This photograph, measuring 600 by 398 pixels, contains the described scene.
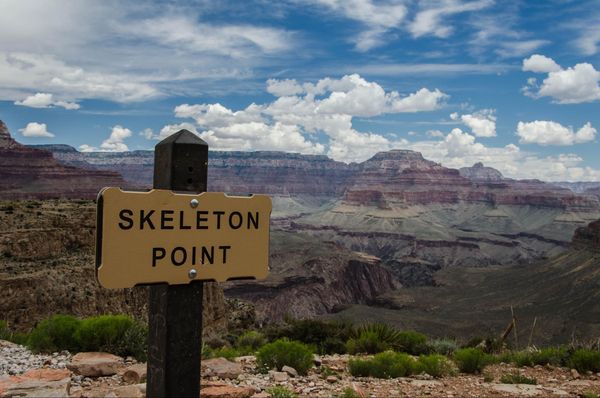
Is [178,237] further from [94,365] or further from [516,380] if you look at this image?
[516,380]

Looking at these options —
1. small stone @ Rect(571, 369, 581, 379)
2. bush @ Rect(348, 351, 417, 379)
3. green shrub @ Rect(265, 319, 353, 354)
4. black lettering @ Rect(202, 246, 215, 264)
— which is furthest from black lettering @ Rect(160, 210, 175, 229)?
green shrub @ Rect(265, 319, 353, 354)

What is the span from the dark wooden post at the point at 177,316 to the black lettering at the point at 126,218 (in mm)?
337

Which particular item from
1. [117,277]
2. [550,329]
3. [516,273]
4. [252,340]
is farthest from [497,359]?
[516,273]

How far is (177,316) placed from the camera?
3.35m

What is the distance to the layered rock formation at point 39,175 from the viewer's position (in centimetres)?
12838

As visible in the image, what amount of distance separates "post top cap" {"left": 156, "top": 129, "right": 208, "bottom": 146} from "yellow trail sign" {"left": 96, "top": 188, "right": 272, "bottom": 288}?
1.14 feet

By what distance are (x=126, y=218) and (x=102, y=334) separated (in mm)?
5471

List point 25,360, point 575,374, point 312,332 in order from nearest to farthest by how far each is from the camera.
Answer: point 25,360 → point 575,374 → point 312,332

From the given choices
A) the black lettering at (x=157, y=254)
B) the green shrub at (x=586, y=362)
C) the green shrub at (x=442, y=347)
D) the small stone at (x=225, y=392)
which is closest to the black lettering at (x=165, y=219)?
the black lettering at (x=157, y=254)

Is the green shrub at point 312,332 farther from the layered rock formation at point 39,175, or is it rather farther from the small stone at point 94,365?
the layered rock formation at point 39,175

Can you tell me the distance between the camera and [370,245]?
18475 cm

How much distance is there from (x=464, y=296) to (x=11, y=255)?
71.1m

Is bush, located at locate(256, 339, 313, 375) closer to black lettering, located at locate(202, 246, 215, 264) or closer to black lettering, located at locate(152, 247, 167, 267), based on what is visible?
black lettering, located at locate(202, 246, 215, 264)

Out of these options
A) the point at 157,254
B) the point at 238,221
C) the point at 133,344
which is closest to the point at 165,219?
the point at 157,254
